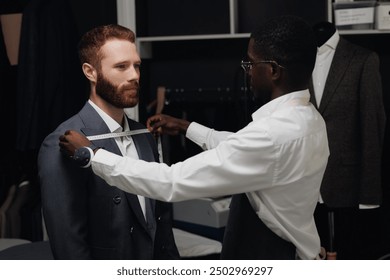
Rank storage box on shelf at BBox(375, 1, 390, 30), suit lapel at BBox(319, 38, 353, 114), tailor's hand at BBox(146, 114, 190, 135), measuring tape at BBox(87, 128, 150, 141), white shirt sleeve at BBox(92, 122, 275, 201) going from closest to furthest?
white shirt sleeve at BBox(92, 122, 275, 201) < measuring tape at BBox(87, 128, 150, 141) < tailor's hand at BBox(146, 114, 190, 135) < suit lapel at BBox(319, 38, 353, 114) < storage box on shelf at BBox(375, 1, 390, 30)

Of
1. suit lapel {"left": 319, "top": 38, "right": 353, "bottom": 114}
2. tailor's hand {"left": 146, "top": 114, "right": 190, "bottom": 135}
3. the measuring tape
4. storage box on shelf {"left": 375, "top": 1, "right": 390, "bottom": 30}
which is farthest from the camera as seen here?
storage box on shelf {"left": 375, "top": 1, "right": 390, "bottom": 30}

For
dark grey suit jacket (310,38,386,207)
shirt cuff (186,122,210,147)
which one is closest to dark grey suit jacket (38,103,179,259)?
shirt cuff (186,122,210,147)

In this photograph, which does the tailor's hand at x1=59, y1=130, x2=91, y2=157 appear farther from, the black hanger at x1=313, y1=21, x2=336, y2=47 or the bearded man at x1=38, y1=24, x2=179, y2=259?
the black hanger at x1=313, y1=21, x2=336, y2=47

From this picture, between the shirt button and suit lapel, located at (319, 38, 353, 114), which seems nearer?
the shirt button

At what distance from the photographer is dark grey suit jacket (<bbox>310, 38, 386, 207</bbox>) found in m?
2.12

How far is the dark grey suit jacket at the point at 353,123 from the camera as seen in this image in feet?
6.94

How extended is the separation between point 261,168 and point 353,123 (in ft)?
2.92

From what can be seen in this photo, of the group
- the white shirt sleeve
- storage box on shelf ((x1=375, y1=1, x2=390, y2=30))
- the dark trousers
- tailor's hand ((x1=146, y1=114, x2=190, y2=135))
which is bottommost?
the dark trousers

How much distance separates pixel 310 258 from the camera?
1.50 m

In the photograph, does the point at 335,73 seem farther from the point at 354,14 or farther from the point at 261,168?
the point at 261,168

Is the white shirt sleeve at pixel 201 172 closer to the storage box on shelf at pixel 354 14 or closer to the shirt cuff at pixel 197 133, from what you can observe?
the shirt cuff at pixel 197 133

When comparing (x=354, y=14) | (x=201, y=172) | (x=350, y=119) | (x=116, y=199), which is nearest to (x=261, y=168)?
(x=201, y=172)

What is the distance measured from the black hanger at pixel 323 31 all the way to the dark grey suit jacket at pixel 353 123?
5cm

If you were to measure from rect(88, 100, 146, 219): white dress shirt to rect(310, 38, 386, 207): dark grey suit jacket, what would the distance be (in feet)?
2.74
